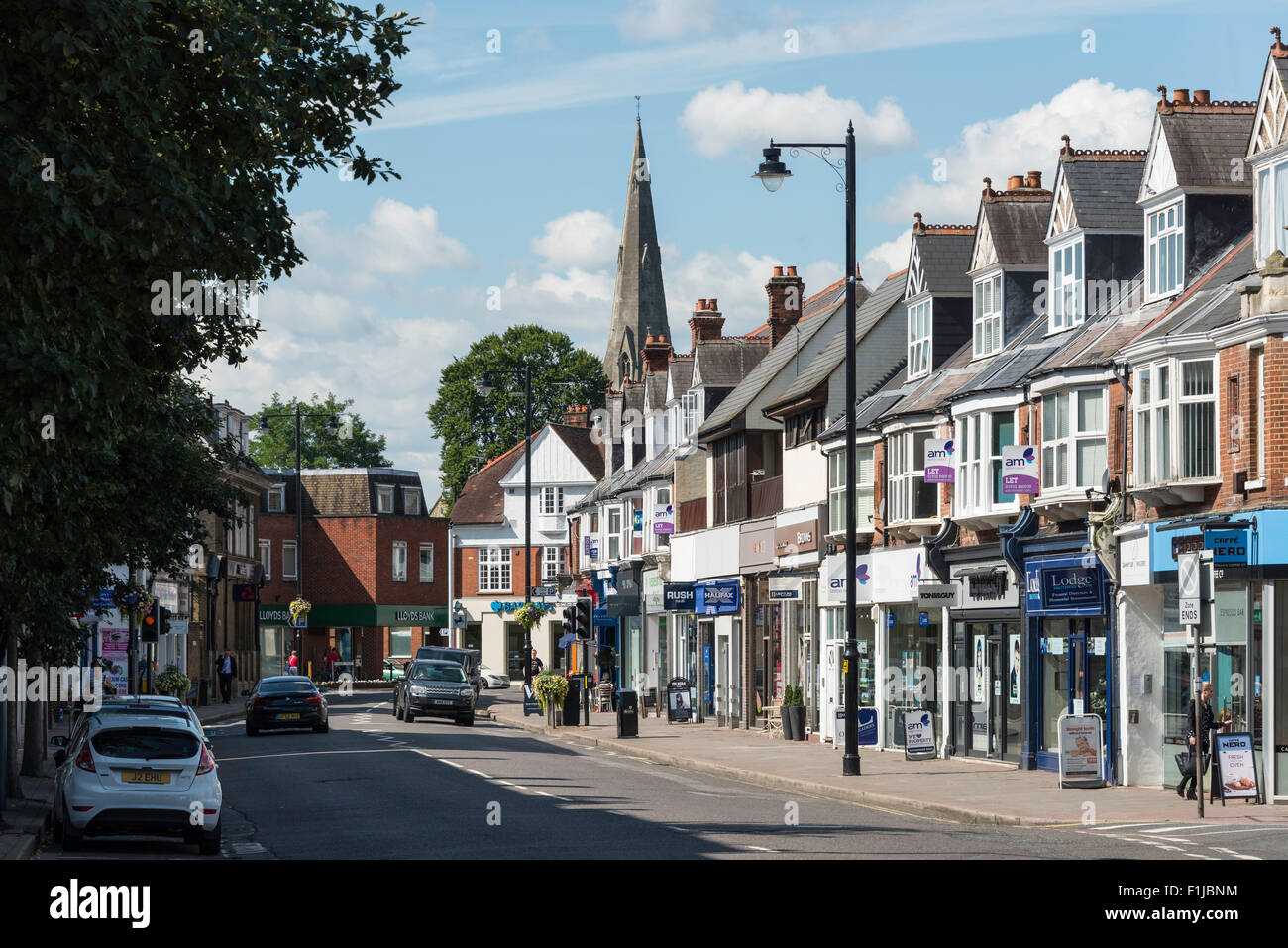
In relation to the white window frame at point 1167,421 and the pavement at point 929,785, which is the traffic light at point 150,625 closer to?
the pavement at point 929,785

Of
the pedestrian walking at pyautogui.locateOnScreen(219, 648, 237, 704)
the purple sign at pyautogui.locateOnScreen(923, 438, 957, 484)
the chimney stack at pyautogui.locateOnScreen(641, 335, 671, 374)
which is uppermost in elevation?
the chimney stack at pyautogui.locateOnScreen(641, 335, 671, 374)

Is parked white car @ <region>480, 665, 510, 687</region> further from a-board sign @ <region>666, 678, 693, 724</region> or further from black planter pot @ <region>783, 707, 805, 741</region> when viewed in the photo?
black planter pot @ <region>783, 707, 805, 741</region>

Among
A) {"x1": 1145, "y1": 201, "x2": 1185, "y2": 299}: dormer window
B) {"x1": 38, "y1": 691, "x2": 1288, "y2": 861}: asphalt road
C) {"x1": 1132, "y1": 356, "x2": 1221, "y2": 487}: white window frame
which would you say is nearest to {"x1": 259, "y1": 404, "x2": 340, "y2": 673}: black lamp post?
{"x1": 38, "y1": 691, "x2": 1288, "y2": 861}: asphalt road

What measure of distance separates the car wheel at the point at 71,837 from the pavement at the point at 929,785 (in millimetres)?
10970

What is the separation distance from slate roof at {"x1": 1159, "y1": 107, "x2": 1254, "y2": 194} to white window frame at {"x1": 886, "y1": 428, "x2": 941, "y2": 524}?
28.2ft

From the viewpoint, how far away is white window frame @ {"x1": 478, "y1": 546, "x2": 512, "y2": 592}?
97.5m

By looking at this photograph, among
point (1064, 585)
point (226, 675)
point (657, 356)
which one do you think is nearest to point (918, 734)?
point (1064, 585)

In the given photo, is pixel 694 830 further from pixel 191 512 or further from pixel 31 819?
pixel 191 512

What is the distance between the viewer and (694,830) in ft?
66.5

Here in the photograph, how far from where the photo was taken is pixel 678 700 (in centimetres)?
5391

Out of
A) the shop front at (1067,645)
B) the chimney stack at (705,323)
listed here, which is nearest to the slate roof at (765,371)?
the chimney stack at (705,323)

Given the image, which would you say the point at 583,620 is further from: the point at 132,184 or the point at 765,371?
the point at 132,184

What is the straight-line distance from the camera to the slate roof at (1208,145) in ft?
96.9
